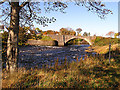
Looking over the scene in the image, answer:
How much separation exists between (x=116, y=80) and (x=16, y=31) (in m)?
5.30

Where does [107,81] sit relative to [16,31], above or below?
below

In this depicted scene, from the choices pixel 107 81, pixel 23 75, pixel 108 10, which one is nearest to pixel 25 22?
pixel 23 75

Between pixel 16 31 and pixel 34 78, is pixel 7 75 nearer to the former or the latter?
pixel 34 78

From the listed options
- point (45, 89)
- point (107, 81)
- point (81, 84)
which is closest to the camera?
point (45, 89)

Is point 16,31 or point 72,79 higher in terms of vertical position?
point 16,31

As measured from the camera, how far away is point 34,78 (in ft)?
16.5

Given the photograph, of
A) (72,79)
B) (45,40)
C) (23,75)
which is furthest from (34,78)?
(45,40)

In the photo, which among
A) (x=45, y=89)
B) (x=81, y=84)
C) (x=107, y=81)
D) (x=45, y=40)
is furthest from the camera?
(x=45, y=40)

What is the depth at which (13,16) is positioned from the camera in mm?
4945

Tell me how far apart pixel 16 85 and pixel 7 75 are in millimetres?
1029

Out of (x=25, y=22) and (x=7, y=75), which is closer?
(x=7, y=75)

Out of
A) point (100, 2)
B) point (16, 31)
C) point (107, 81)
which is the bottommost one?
point (107, 81)

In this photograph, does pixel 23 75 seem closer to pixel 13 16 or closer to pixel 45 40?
pixel 13 16

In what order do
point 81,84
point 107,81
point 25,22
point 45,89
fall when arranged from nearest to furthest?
point 45,89, point 81,84, point 107,81, point 25,22
